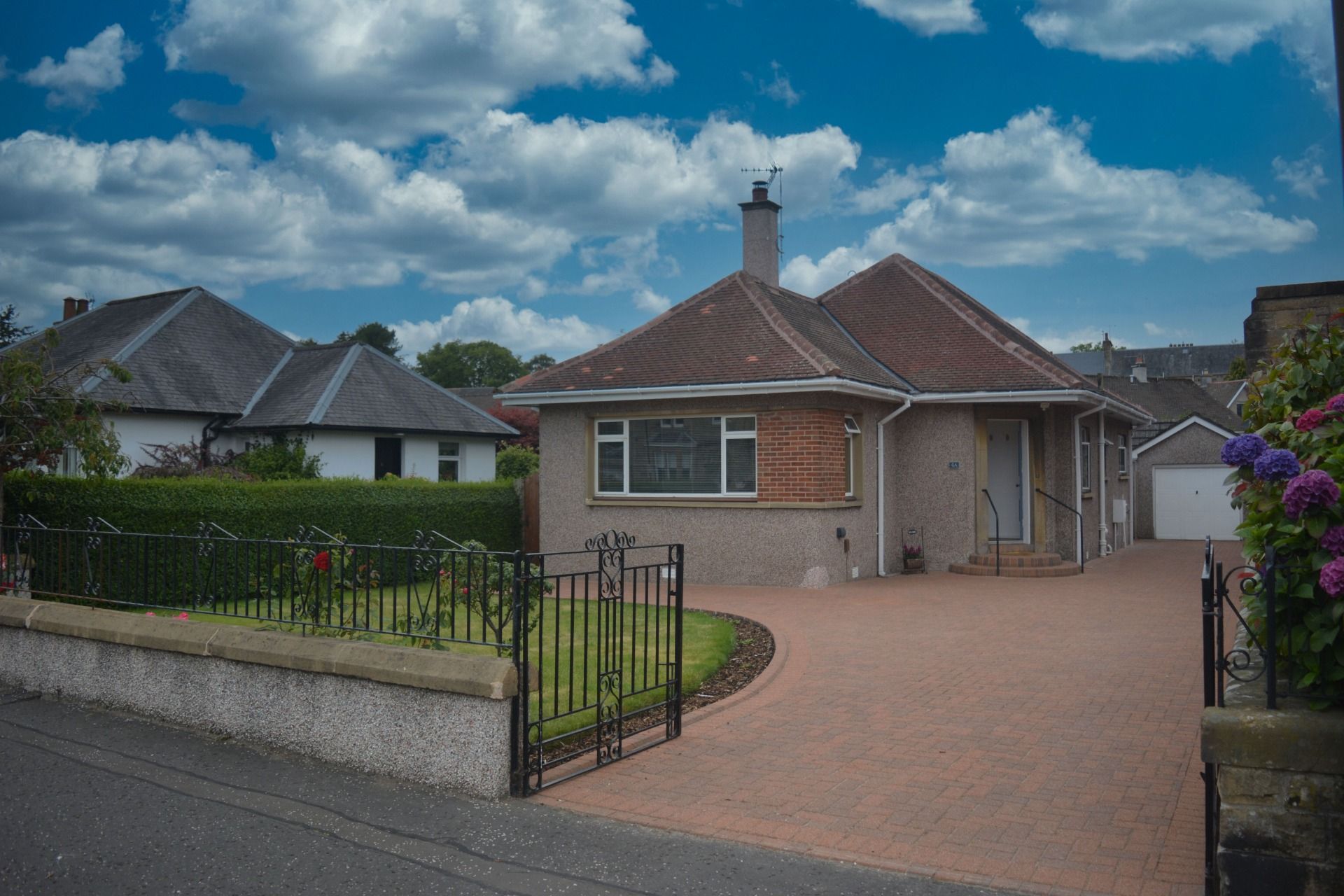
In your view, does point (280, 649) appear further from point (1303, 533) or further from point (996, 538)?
point (996, 538)

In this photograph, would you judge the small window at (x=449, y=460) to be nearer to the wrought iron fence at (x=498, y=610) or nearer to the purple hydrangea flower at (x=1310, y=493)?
the wrought iron fence at (x=498, y=610)

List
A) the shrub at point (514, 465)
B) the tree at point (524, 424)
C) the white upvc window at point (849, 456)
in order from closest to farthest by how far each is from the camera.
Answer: the white upvc window at point (849, 456), the shrub at point (514, 465), the tree at point (524, 424)

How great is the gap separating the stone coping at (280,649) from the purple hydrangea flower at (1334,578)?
3.78m

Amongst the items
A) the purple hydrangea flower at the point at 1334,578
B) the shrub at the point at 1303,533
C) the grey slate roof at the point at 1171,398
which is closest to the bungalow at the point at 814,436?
the shrub at the point at 1303,533

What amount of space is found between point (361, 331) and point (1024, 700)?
225 ft

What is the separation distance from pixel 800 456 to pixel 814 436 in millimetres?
350

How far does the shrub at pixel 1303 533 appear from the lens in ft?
12.6

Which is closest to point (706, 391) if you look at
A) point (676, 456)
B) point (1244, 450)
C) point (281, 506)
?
point (676, 456)

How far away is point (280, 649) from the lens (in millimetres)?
6551

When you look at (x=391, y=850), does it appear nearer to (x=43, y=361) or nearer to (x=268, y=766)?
(x=268, y=766)

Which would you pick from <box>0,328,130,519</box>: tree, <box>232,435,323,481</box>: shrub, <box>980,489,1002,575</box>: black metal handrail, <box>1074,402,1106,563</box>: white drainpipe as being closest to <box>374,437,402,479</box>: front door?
<box>232,435,323,481</box>: shrub

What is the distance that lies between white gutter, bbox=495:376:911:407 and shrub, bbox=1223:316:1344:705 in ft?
32.3

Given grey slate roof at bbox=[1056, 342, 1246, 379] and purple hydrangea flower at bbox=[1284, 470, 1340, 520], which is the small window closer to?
purple hydrangea flower at bbox=[1284, 470, 1340, 520]

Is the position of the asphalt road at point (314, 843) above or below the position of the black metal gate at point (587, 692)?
below
